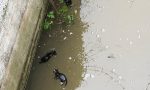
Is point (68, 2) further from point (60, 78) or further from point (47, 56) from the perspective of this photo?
point (60, 78)

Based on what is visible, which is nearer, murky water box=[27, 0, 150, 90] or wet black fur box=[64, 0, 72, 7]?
murky water box=[27, 0, 150, 90]

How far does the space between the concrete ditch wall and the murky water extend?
43cm

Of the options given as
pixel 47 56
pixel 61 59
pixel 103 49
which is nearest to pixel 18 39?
pixel 47 56

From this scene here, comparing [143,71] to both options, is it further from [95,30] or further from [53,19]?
[53,19]

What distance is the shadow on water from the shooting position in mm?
6539

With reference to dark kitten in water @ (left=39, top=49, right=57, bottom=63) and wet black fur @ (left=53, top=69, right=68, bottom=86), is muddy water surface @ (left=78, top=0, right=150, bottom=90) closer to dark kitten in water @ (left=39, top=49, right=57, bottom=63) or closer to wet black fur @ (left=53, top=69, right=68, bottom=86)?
wet black fur @ (left=53, top=69, right=68, bottom=86)

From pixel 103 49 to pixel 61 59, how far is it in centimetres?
72

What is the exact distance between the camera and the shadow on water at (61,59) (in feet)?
21.5

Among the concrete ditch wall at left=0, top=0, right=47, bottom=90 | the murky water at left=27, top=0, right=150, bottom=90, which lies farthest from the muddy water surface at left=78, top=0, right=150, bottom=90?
the concrete ditch wall at left=0, top=0, right=47, bottom=90

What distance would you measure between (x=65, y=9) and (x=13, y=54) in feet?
5.22

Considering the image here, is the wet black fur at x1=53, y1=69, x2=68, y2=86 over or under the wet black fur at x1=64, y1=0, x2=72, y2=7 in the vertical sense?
under

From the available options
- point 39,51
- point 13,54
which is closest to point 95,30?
point 39,51

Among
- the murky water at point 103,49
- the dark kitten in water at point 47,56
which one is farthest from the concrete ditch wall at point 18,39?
the murky water at point 103,49

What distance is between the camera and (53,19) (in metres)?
7.17
